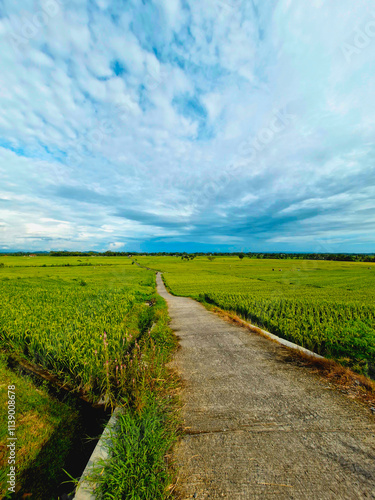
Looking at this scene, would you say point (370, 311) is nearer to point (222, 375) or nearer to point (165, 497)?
point (222, 375)

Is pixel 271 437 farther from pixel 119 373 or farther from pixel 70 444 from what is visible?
pixel 70 444

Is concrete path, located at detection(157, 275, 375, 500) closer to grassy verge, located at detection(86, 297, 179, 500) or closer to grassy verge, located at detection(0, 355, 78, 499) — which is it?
grassy verge, located at detection(86, 297, 179, 500)

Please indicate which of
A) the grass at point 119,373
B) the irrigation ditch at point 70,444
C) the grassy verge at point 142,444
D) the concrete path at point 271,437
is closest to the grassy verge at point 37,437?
the irrigation ditch at point 70,444

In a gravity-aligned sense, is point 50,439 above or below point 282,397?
below

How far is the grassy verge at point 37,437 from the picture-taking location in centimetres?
326

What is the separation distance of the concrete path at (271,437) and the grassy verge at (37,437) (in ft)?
7.82

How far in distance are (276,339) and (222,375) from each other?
3.64 m

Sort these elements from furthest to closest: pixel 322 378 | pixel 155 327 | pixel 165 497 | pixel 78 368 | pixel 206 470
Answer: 1. pixel 155 327
2. pixel 78 368
3. pixel 322 378
4. pixel 206 470
5. pixel 165 497

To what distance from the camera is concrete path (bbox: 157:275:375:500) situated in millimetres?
2561

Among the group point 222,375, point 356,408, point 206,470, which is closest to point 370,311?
point 356,408

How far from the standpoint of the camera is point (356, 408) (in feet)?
12.9

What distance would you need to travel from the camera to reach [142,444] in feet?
10.0

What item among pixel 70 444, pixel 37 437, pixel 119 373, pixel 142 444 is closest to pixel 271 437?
pixel 142 444

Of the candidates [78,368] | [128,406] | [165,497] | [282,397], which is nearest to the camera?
[165,497]
